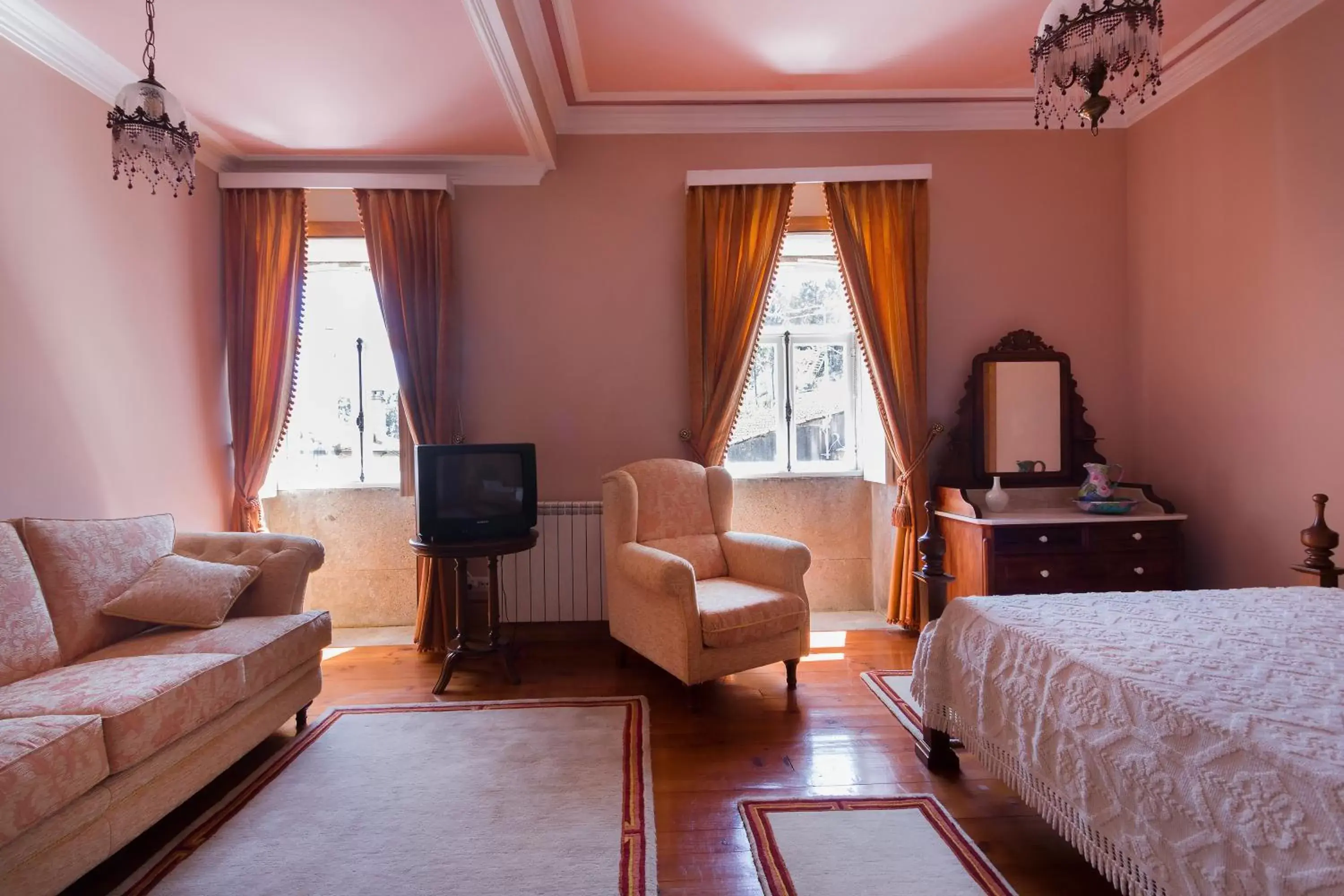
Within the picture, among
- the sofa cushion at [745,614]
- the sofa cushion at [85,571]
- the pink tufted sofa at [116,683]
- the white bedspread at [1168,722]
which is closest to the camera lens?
the white bedspread at [1168,722]

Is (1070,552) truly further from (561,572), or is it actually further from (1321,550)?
(561,572)

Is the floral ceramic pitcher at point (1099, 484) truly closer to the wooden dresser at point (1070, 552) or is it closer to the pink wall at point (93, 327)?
the wooden dresser at point (1070, 552)

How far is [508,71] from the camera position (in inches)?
114

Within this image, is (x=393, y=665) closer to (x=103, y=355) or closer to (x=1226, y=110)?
(x=103, y=355)

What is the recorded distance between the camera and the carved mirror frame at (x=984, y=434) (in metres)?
3.88

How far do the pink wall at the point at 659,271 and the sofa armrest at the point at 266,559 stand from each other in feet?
4.29

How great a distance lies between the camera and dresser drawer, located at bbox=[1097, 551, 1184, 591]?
3.41 metres

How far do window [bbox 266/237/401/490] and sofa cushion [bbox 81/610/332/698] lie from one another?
5.23 ft

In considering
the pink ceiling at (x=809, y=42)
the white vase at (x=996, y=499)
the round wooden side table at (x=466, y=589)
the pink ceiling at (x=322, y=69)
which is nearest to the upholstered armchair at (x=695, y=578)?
the round wooden side table at (x=466, y=589)

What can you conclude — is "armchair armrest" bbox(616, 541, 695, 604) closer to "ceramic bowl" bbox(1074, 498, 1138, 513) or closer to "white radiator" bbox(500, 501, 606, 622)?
"white radiator" bbox(500, 501, 606, 622)

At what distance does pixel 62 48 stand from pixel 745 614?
3575 mm

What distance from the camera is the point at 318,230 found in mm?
3918

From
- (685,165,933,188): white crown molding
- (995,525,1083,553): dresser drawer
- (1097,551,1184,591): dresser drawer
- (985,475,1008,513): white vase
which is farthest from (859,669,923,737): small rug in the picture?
(685,165,933,188): white crown molding

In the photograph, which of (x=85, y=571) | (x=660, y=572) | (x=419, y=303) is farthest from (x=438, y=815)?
(x=419, y=303)
